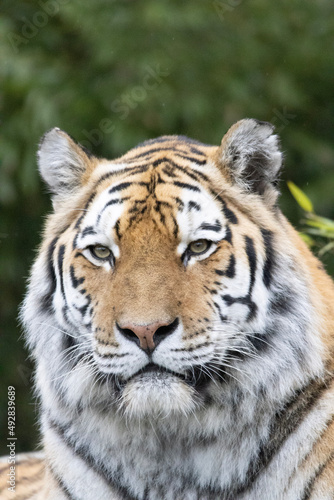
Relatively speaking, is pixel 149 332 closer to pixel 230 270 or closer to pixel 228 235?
pixel 230 270

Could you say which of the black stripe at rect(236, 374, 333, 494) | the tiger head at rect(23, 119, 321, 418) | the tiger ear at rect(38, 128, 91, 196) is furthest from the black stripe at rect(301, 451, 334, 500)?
the tiger ear at rect(38, 128, 91, 196)

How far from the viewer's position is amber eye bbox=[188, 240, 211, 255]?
305cm

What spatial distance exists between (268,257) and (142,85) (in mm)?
4549

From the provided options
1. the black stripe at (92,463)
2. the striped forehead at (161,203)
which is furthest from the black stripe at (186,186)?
the black stripe at (92,463)

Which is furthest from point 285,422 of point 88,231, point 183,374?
point 88,231

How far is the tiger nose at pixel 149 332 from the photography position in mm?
2744

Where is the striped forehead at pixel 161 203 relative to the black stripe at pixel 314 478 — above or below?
above

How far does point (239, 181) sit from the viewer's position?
3.33 metres

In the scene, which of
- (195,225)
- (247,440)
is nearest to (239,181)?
(195,225)

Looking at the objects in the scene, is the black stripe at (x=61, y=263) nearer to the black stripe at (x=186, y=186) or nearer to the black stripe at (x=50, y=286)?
the black stripe at (x=50, y=286)

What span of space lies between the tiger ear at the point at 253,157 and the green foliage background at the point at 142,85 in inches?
156

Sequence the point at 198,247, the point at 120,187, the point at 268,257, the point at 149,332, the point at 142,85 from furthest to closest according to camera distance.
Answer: the point at 142,85
the point at 120,187
the point at 268,257
the point at 198,247
the point at 149,332

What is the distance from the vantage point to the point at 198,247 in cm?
306

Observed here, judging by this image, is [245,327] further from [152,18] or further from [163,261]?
[152,18]
